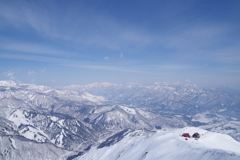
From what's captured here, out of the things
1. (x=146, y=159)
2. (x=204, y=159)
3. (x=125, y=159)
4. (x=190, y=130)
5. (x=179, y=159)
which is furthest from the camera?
(x=190, y=130)

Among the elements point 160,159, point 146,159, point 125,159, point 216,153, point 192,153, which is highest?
point 216,153

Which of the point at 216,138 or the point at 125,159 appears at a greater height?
the point at 216,138

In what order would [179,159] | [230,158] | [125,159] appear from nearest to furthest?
[230,158] → [179,159] → [125,159]

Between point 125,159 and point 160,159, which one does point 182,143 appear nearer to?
point 160,159

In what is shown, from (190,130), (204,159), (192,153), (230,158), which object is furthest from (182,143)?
(190,130)

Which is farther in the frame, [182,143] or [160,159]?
[182,143]

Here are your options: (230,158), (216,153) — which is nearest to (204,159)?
(216,153)

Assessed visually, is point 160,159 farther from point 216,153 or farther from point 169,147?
point 216,153

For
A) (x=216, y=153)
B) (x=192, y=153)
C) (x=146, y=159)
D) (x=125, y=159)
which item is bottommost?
(x=125, y=159)

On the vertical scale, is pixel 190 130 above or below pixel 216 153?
below
